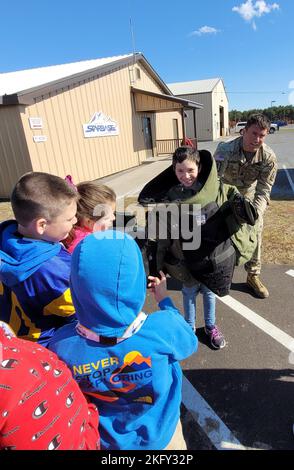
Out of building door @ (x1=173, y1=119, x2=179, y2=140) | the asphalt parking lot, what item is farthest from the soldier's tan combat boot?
building door @ (x1=173, y1=119, x2=179, y2=140)

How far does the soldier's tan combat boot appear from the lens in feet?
11.7

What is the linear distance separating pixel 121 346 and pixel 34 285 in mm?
619

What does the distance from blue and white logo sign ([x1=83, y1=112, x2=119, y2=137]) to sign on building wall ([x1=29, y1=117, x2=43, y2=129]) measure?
249cm

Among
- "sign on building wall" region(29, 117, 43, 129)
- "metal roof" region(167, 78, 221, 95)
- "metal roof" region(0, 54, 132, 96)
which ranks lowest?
"sign on building wall" region(29, 117, 43, 129)

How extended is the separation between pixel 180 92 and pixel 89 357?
135 ft

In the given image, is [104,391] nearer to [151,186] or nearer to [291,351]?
[151,186]

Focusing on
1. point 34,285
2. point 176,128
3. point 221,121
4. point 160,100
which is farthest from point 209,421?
point 221,121

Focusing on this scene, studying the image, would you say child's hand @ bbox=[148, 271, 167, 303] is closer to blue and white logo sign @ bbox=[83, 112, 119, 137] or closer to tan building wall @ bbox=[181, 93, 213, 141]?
blue and white logo sign @ bbox=[83, 112, 119, 137]

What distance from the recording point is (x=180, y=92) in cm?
3791

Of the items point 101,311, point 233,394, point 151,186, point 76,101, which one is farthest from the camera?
point 76,101

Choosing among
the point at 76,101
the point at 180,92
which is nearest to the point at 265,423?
the point at 76,101

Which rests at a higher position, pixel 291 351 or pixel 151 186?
pixel 151 186

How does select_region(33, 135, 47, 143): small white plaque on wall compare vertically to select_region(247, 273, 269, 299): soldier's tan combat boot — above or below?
above

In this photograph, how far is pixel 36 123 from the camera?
9.67 meters
